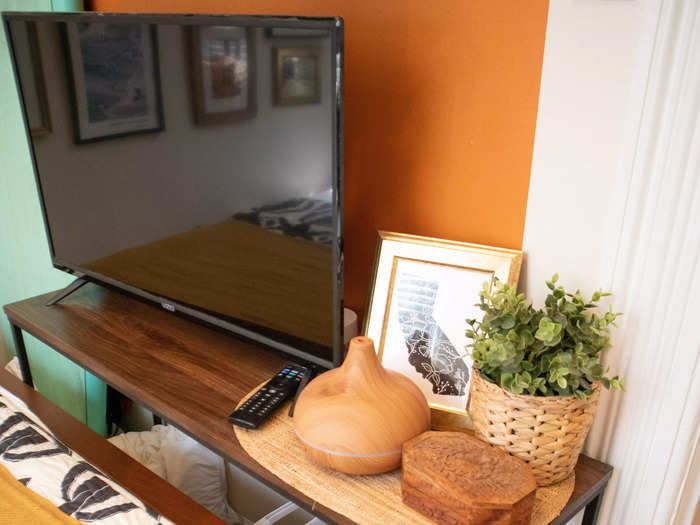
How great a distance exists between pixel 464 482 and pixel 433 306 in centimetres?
38

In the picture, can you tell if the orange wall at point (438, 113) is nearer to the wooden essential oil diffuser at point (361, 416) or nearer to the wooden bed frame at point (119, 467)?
the wooden essential oil diffuser at point (361, 416)

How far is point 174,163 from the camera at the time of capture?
126 cm

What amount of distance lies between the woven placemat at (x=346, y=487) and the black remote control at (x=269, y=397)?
3cm

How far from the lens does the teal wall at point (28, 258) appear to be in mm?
1897

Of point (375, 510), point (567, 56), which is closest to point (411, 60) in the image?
point (567, 56)

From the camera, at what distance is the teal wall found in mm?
1897

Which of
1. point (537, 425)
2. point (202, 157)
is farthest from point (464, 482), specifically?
point (202, 157)

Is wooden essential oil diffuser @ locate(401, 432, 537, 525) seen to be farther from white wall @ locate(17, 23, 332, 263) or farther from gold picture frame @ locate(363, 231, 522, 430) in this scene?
white wall @ locate(17, 23, 332, 263)

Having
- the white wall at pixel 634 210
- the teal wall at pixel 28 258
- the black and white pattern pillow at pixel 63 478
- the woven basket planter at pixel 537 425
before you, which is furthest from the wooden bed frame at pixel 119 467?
the white wall at pixel 634 210

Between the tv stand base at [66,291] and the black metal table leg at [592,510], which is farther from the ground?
the tv stand base at [66,291]

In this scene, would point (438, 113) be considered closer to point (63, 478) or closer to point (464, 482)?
point (464, 482)

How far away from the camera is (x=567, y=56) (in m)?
0.90

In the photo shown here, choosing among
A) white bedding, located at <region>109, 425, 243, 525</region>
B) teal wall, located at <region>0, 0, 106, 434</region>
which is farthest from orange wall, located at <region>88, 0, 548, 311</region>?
teal wall, located at <region>0, 0, 106, 434</region>

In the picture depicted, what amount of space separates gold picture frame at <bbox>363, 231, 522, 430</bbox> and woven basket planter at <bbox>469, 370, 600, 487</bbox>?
0.16 metres
